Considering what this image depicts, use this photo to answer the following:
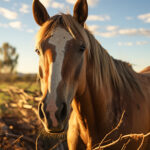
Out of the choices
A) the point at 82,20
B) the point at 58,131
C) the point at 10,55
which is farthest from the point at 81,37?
the point at 10,55

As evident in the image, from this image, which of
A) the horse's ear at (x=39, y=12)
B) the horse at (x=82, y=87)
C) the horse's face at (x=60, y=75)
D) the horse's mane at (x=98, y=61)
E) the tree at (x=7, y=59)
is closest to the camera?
the horse's face at (x=60, y=75)

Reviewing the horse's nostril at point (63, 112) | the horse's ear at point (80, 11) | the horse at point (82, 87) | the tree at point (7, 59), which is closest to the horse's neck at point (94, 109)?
the horse at point (82, 87)

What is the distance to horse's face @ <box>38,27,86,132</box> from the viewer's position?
1.51 meters

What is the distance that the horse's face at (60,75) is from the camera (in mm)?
1510

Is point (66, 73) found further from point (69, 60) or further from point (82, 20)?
point (82, 20)

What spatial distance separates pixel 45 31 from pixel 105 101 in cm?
113

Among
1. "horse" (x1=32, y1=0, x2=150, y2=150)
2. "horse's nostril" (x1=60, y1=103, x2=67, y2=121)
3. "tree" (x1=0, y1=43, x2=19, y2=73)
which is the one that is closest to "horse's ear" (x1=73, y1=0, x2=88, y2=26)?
"horse" (x1=32, y1=0, x2=150, y2=150)

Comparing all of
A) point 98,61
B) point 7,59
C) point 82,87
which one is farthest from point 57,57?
point 7,59

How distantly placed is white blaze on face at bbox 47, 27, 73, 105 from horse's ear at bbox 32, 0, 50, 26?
18.3 inches

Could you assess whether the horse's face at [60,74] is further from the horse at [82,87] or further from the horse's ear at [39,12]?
the horse's ear at [39,12]

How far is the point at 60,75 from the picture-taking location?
165 centimetres

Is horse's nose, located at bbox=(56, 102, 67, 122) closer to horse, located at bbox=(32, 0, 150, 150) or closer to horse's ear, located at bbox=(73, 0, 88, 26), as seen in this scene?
horse, located at bbox=(32, 0, 150, 150)

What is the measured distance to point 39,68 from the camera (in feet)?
6.57

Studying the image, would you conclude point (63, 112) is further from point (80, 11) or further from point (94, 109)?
point (80, 11)
